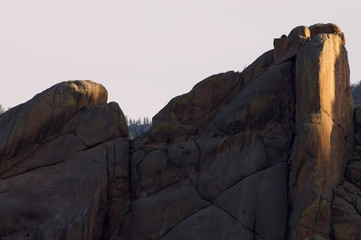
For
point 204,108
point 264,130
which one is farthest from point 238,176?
point 204,108

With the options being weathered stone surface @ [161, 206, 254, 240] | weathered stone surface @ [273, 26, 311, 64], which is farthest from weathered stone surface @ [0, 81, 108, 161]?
weathered stone surface @ [273, 26, 311, 64]

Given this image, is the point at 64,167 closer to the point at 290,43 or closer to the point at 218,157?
the point at 218,157

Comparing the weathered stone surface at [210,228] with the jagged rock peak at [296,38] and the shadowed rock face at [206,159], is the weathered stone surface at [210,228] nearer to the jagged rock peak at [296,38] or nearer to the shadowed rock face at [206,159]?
the shadowed rock face at [206,159]

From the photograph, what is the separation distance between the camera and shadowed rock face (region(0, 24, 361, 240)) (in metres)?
20.4

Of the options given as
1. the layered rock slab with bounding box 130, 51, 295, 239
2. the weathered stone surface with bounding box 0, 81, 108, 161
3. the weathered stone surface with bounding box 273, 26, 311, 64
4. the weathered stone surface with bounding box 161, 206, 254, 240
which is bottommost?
the weathered stone surface with bounding box 161, 206, 254, 240

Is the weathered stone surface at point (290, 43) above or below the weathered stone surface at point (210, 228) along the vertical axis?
above

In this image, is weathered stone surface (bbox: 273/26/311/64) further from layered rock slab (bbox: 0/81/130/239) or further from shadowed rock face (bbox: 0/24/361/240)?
layered rock slab (bbox: 0/81/130/239)

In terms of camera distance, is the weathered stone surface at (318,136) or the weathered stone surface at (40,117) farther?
the weathered stone surface at (40,117)

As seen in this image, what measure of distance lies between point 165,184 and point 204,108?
3.97 meters

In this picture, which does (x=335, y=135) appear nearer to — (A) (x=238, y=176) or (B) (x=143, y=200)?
(A) (x=238, y=176)

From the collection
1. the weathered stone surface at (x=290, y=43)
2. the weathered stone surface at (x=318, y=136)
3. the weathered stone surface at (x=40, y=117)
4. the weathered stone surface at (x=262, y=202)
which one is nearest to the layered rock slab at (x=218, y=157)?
the weathered stone surface at (x=262, y=202)

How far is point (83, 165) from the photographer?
2495cm

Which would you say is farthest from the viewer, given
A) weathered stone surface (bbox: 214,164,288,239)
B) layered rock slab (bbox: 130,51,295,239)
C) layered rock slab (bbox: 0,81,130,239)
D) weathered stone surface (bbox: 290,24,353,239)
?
layered rock slab (bbox: 0,81,130,239)

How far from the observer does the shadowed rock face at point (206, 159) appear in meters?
20.4
